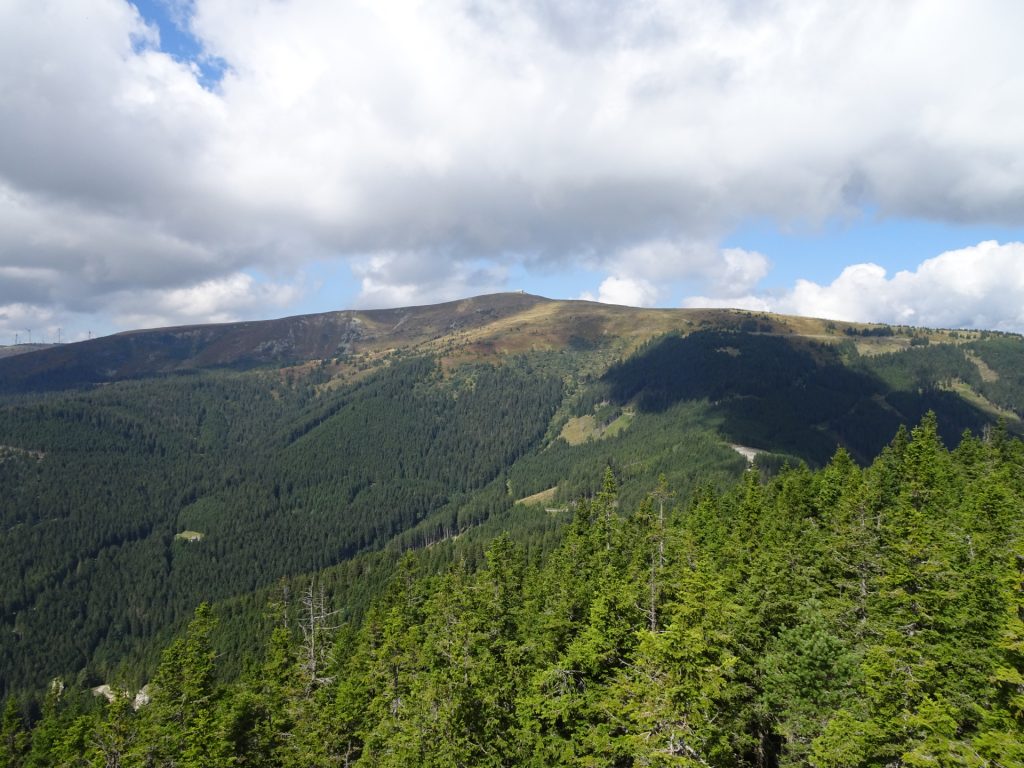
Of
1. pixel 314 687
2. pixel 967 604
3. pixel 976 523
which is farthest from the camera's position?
pixel 314 687

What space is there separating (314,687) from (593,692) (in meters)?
36.3

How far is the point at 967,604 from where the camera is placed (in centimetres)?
3162

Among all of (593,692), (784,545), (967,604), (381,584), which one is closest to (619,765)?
(593,692)

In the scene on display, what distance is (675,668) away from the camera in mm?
24906

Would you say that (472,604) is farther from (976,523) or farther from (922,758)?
(976,523)

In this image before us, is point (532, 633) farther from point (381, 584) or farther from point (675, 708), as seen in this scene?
point (381, 584)

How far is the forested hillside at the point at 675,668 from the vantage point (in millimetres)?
25062

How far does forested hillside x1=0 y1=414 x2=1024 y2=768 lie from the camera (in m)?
25.1

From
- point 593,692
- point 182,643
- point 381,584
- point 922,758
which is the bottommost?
point 381,584

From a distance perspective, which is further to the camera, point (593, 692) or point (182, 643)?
point (182, 643)

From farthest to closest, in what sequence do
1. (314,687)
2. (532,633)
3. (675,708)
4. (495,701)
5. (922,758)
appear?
(314,687)
(532,633)
(495,701)
(675,708)
(922,758)

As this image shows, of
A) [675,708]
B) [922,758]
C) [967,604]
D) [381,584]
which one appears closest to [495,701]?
[675,708]

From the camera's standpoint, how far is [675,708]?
24.0m

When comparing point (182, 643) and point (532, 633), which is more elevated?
point (532, 633)
